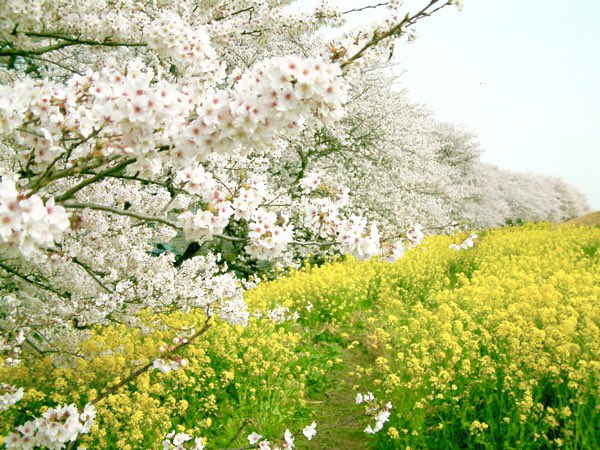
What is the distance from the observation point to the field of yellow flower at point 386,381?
15.8 feet

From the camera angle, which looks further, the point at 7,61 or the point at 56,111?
the point at 7,61

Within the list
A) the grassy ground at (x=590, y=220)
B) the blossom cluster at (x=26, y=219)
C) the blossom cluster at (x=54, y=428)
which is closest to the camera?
the blossom cluster at (x=26, y=219)

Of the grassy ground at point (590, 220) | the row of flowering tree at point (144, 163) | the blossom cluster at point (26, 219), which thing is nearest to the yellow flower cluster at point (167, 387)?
the row of flowering tree at point (144, 163)

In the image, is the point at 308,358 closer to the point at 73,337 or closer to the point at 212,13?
Answer: the point at 73,337

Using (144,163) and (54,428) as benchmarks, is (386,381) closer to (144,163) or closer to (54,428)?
(54,428)

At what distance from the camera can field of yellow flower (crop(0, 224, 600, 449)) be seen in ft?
15.8

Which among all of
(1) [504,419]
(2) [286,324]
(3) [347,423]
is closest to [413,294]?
(2) [286,324]

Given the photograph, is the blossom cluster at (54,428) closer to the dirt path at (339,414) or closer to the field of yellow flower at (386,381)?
the field of yellow flower at (386,381)

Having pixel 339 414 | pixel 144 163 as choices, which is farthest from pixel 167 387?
pixel 144 163

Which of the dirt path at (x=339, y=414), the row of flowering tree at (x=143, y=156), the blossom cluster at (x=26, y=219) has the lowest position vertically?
the dirt path at (x=339, y=414)

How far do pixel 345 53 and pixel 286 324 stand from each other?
21.2ft

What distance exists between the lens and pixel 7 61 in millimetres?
5141

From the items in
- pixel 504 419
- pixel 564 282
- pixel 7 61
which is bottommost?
pixel 504 419

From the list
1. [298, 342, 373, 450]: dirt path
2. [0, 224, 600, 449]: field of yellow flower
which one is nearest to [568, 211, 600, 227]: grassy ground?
[0, 224, 600, 449]: field of yellow flower
